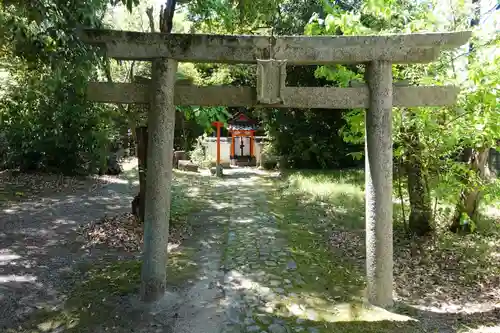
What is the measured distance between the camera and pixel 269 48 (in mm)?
5066

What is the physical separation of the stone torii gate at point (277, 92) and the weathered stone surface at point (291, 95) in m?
0.01

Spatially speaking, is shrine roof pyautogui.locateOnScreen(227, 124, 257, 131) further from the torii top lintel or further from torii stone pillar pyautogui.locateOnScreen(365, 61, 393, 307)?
torii stone pillar pyautogui.locateOnScreen(365, 61, 393, 307)

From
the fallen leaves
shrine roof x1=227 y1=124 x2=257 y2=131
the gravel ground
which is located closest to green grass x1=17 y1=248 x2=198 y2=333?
the gravel ground

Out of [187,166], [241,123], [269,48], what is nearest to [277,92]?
[269,48]

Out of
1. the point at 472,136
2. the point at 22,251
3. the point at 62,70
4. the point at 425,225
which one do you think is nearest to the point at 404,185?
the point at 425,225

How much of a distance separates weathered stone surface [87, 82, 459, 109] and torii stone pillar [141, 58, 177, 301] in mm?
193

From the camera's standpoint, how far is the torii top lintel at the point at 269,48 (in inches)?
197

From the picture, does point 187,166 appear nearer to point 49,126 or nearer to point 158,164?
point 49,126

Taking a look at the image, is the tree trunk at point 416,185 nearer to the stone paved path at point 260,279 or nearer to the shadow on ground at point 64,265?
the stone paved path at point 260,279

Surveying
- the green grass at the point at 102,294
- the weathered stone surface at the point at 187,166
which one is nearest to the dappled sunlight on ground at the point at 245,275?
the green grass at the point at 102,294

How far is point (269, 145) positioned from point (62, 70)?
1715 centimetres

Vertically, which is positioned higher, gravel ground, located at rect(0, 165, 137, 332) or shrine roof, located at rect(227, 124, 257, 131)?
shrine roof, located at rect(227, 124, 257, 131)

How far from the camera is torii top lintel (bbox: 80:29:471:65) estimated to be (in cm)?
500

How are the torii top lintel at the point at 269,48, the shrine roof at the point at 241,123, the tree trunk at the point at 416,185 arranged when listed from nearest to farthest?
the torii top lintel at the point at 269,48
the tree trunk at the point at 416,185
the shrine roof at the point at 241,123
